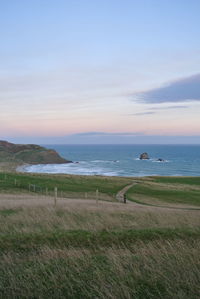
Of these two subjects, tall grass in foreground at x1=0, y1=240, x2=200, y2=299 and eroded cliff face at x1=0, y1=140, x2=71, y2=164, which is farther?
eroded cliff face at x1=0, y1=140, x2=71, y2=164

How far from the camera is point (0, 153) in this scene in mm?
163500

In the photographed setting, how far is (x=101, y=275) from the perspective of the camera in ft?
17.9

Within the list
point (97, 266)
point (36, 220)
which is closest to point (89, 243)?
point (97, 266)

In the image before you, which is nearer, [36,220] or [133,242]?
[133,242]

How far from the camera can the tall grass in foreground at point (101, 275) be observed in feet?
16.1

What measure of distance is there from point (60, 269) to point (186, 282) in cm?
235

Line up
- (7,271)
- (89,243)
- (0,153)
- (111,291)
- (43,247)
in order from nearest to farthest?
(111,291), (7,271), (43,247), (89,243), (0,153)

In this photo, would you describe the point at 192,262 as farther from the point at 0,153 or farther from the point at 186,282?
the point at 0,153

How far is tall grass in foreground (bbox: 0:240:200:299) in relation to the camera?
16.1ft

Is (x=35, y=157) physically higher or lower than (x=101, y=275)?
higher

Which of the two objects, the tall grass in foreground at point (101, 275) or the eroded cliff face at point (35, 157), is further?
the eroded cliff face at point (35, 157)

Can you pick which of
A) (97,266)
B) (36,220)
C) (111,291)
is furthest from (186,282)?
(36,220)

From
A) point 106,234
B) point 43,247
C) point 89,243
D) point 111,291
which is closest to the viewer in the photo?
point 111,291

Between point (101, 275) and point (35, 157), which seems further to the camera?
point (35, 157)
